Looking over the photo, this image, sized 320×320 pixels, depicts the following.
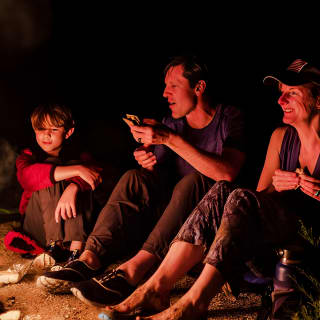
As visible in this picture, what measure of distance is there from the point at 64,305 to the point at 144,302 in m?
0.70

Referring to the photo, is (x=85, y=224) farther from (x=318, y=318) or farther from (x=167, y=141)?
(x=318, y=318)

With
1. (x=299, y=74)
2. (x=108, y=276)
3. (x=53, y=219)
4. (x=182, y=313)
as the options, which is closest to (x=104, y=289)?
(x=108, y=276)

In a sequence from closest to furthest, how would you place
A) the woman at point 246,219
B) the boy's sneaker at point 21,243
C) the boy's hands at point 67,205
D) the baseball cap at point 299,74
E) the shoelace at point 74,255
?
the woman at point 246,219, the baseball cap at point 299,74, the shoelace at point 74,255, the boy's hands at point 67,205, the boy's sneaker at point 21,243

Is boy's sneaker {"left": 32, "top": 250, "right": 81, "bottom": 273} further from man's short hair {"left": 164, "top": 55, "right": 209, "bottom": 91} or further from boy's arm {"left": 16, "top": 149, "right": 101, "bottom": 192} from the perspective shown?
man's short hair {"left": 164, "top": 55, "right": 209, "bottom": 91}

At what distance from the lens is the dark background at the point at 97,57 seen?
18.0 ft

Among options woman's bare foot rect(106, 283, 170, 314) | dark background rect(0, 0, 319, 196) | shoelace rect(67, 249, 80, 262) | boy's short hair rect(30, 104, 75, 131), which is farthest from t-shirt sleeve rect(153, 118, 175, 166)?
dark background rect(0, 0, 319, 196)

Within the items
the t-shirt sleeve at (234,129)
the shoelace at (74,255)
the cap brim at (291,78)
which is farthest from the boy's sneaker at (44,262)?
the cap brim at (291,78)

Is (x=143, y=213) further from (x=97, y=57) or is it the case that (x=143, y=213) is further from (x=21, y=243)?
(x=97, y=57)

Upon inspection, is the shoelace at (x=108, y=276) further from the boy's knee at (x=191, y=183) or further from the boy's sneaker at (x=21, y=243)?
the boy's sneaker at (x=21, y=243)

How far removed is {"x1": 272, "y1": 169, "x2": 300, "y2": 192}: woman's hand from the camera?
2.76m

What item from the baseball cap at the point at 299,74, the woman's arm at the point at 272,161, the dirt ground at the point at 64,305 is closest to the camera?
the dirt ground at the point at 64,305

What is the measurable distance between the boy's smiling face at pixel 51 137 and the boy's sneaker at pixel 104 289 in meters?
1.72

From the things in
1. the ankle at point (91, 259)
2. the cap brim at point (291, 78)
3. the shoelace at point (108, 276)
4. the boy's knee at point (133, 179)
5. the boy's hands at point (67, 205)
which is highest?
the cap brim at point (291, 78)

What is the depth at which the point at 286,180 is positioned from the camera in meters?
2.80
